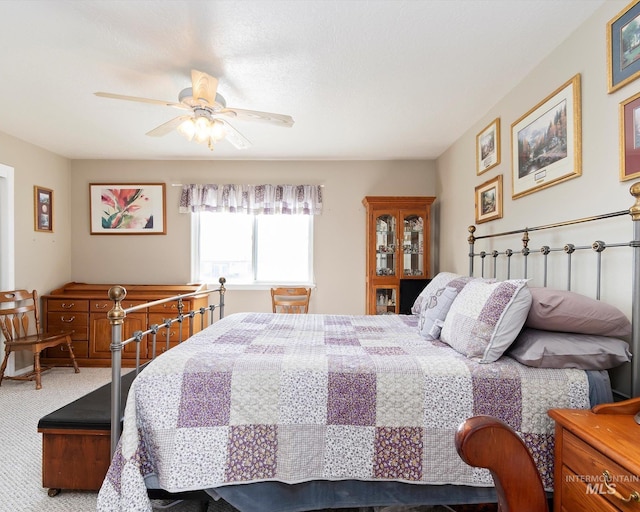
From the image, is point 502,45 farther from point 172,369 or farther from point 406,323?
point 172,369

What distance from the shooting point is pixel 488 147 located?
2775 millimetres

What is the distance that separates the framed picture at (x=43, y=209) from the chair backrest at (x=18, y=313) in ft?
2.54

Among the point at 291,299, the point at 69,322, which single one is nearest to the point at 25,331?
the point at 69,322

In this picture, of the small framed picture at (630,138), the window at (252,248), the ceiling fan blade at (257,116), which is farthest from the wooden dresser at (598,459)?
the window at (252,248)

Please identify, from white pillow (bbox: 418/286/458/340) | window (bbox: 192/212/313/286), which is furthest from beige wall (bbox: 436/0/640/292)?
window (bbox: 192/212/313/286)

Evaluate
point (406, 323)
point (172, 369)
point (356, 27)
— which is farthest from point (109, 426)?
point (356, 27)

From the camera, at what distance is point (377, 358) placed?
153 cm

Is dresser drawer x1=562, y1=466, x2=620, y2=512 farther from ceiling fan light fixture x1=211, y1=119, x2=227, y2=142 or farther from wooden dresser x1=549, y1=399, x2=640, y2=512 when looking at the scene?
ceiling fan light fixture x1=211, y1=119, x2=227, y2=142

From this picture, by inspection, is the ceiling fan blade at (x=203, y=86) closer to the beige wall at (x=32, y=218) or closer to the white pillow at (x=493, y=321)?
the white pillow at (x=493, y=321)

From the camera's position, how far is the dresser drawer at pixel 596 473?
0.87 metres

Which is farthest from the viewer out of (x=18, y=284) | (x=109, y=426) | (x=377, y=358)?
(x=18, y=284)

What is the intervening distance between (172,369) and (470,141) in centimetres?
314

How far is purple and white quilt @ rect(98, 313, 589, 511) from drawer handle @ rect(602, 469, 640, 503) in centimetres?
41

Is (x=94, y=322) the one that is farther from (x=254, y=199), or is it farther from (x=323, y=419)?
(x=323, y=419)
